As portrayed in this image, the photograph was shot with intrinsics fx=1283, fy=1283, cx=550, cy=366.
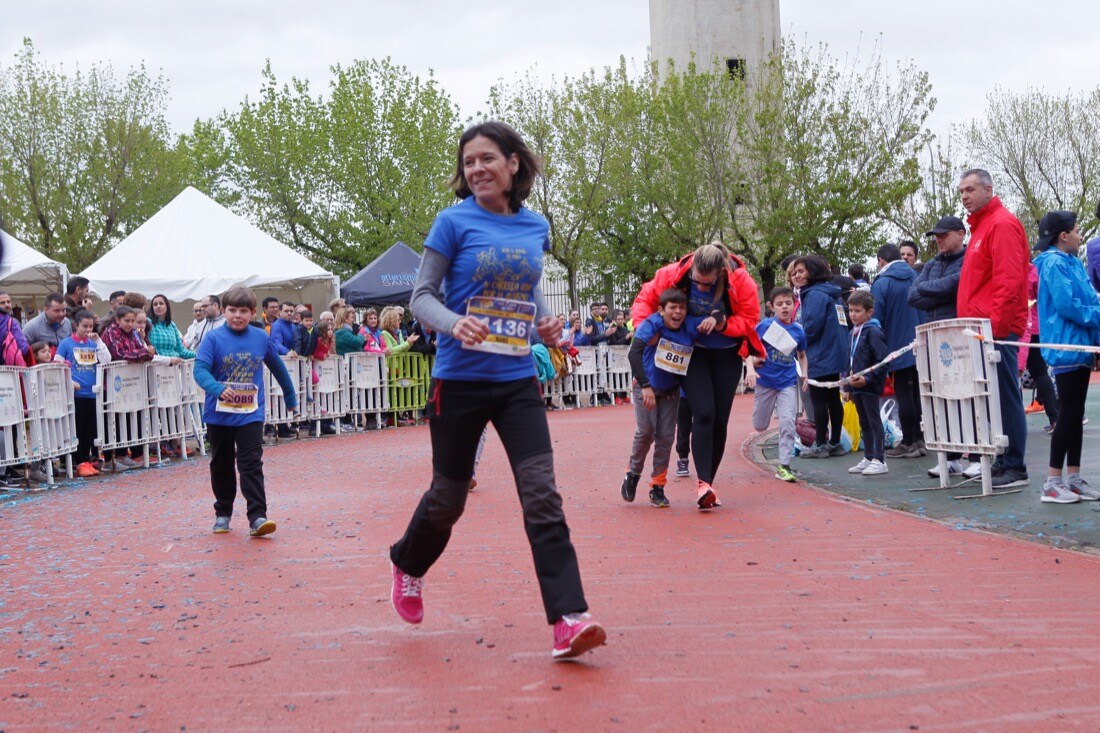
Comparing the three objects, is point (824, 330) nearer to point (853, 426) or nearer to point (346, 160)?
point (853, 426)

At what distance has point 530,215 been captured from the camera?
522 cm

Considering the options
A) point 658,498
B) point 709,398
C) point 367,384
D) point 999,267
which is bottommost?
point 658,498

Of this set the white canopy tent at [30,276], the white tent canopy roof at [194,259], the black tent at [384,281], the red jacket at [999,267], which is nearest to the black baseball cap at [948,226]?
the red jacket at [999,267]

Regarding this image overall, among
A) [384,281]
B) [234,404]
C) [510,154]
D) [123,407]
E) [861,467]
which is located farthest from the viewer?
[384,281]

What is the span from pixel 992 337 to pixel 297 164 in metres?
38.8

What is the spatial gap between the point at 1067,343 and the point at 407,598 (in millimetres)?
5027

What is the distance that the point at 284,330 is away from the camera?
19250mm

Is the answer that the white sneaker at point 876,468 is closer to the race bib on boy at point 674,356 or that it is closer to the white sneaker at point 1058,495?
the white sneaker at point 1058,495

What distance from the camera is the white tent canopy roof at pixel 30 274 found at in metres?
21.7

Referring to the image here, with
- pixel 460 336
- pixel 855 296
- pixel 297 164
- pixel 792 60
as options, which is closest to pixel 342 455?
pixel 855 296

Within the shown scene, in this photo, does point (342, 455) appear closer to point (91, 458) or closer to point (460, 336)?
point (91, 458)

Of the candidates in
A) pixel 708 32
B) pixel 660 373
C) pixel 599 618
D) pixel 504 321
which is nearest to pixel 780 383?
pixel 660 373

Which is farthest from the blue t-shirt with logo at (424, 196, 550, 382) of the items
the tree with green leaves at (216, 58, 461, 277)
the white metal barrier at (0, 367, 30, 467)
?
the tree with green leaves at (216, 58, 461, 277)

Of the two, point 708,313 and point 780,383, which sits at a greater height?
point 708,313
